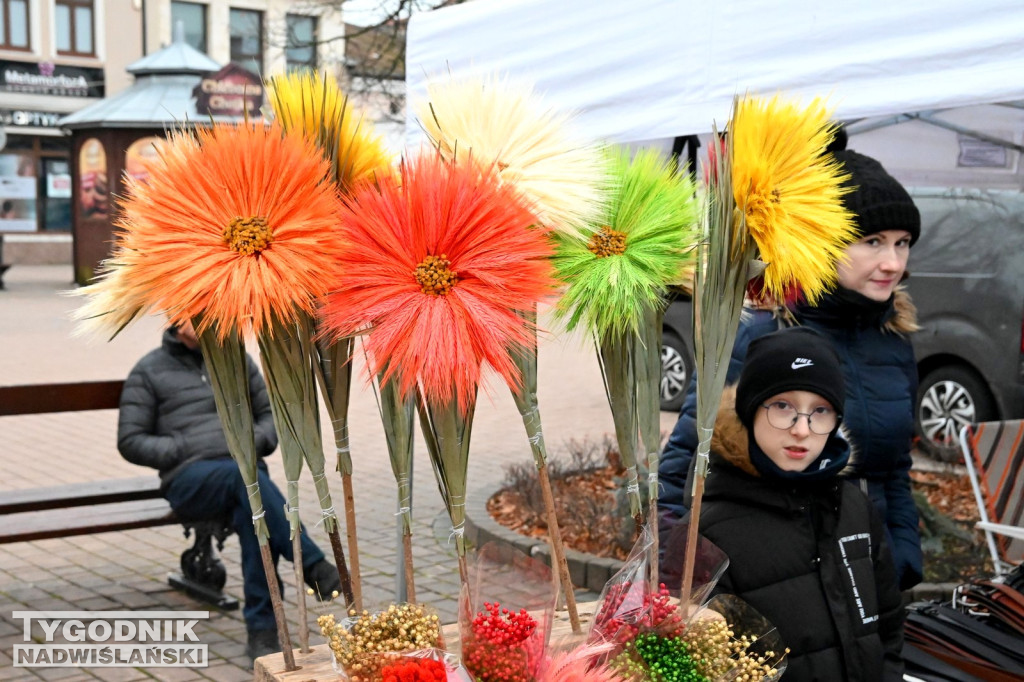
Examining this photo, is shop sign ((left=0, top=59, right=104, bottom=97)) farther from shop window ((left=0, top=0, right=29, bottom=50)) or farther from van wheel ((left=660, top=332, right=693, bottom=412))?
van wheel ((left=660, top=332, right=693, bottom=412))

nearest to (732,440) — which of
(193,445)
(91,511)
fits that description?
(193,445)

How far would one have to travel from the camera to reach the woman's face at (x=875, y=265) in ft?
8.92

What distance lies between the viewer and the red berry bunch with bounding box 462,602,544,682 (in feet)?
5.24

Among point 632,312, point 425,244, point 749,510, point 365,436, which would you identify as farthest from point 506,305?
point 365,436

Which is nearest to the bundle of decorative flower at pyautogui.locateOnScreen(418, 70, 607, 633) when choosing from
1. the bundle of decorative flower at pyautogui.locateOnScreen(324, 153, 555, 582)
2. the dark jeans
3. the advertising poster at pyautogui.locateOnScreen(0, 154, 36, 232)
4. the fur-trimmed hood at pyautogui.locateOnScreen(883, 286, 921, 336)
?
the bundle of decorative flower at pyautogui.locateOnScreen(324, 153, 555, 582)

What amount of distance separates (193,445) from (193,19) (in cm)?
3233

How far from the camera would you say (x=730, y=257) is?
183 cm

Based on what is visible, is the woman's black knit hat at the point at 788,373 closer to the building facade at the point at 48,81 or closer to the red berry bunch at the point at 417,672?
the red berry bunch at the point at 417,672

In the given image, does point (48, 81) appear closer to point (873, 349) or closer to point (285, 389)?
point (873, 349)

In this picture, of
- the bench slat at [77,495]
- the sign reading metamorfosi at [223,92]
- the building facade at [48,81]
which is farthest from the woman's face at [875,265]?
the building facade at [48,81]

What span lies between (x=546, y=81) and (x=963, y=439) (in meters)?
2.07

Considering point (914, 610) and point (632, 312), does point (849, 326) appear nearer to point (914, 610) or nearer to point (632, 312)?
point (914, 610)

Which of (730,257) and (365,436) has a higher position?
(730,257)

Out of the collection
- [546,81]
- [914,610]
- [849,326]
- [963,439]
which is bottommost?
[914,610]
